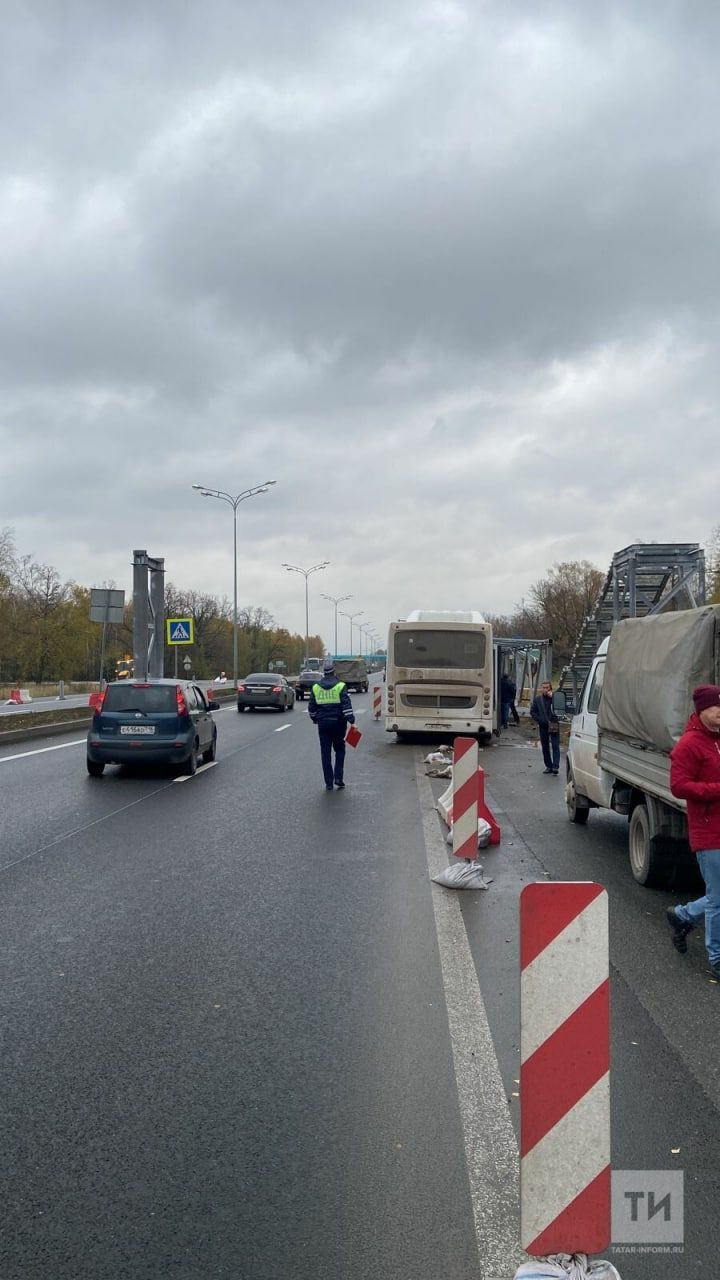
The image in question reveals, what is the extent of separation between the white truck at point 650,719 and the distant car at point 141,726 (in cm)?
773

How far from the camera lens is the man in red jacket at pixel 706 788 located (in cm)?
557

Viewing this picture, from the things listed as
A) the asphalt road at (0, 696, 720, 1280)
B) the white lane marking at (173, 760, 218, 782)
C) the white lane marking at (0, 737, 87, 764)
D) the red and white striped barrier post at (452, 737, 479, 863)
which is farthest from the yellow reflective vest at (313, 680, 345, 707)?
the white lane marking at (0, 737, 87, 764)

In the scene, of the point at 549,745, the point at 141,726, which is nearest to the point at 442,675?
the point at 549,745

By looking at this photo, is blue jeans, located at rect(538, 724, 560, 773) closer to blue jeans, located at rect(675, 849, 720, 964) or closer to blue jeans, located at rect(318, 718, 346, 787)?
blue jeans, located at rect(318, 718, 346, 787)

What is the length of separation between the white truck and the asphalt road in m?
0.48

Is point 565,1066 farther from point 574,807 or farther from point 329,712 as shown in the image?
point 329,712

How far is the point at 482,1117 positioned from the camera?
3908 millimetres

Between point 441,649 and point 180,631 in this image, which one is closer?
point 441,649

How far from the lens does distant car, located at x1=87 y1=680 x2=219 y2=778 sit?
1566 centimetres

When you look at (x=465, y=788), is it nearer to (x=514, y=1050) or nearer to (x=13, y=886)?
(x=13, y=886)

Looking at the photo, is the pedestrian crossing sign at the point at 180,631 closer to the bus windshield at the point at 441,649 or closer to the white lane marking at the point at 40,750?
the white lane marking at the point at 40,750

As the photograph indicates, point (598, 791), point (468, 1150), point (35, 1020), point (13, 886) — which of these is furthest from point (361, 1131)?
point (598, 791)

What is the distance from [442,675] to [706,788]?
1718 centimetres

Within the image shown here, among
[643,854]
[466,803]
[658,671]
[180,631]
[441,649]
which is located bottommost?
[643,854]
